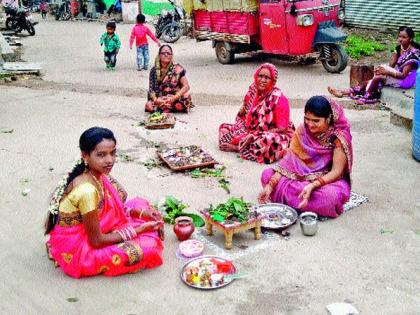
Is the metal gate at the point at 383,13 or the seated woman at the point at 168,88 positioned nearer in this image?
the seated woman at the point at 168,88

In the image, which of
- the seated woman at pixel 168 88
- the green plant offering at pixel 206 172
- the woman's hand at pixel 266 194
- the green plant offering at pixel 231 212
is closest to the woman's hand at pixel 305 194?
the woman's hand at pixel 266 194

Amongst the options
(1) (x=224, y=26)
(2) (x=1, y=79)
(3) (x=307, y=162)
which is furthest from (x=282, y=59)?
(3) (x=307, y=162)

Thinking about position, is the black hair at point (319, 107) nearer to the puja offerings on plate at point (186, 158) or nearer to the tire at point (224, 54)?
the puja offerings on plate at point (186, 158)

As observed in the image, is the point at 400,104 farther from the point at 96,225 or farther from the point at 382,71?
the point at 96,225

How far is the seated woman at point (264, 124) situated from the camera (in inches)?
247

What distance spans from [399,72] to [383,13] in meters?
7.88

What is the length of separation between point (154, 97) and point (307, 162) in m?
4.06

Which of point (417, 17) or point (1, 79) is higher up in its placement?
point (417, 17)

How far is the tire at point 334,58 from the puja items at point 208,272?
311 inches

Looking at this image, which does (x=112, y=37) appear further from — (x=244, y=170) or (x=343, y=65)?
(x=244, y=170)

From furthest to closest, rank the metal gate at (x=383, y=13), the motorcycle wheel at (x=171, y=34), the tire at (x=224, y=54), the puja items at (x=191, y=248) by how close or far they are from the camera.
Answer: the motorcycle wheel at (x=171, y=34) → the metal gate at (x=383, y=13) → the tire at (x=224, y=54) → the puja items at (x=191, y=248)

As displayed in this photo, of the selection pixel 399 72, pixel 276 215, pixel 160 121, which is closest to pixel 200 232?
pixel 276 215

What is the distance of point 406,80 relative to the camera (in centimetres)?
815

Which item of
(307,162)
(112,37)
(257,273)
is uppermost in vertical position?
(112,37)
